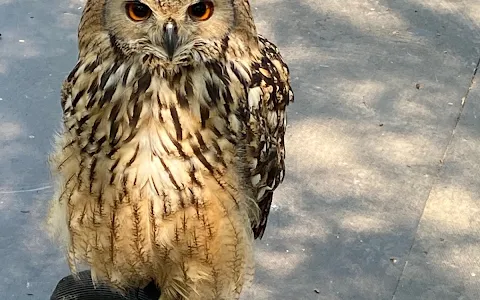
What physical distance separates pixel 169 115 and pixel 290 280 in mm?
1453

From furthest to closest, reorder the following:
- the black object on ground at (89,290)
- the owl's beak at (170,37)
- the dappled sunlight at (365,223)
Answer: the dappled sunlight at (365,223)
the black object on ground at (89,290)
the owl's beak at (170,37)

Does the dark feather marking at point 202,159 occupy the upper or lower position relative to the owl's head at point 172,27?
lower

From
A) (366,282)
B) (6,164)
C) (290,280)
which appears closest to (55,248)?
(6,164)

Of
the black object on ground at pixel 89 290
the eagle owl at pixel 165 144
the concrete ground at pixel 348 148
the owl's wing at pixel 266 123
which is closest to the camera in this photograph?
the eagle owl at pixel 165 144

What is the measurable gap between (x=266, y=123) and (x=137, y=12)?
0.60 metres

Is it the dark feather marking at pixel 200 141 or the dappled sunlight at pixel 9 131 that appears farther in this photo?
the dappled sunlight at pixel 9 131

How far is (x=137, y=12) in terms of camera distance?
2.06m

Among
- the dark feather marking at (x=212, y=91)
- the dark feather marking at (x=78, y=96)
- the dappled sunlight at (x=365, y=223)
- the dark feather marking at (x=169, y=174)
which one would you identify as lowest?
the dappled sunlight at (x=365, y=223)

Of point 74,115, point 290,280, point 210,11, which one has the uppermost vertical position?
point 210,11

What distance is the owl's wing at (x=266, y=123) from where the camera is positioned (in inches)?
96.0

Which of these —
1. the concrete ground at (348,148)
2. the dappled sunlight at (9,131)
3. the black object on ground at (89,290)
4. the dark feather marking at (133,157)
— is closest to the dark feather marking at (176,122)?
the dark feather marking at (133,157)

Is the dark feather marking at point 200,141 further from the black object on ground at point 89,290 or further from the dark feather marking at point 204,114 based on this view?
the black object on ground at point 89,290

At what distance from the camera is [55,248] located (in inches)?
140

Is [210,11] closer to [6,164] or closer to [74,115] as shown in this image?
[74,115]
